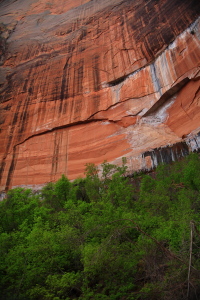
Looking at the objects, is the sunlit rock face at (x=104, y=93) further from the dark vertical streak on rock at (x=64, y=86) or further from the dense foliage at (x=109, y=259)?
the dense foliage at (x=109, y=259)

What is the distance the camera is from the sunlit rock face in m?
15.3

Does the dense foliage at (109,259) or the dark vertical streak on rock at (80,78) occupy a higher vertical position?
the dark vertical streak on rock at (80,78)

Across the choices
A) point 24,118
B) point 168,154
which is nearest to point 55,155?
point 24,118

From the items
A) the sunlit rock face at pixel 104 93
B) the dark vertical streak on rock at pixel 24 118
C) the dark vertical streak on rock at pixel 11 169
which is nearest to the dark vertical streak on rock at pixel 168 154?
the sunlit rock face at pixel 104 93

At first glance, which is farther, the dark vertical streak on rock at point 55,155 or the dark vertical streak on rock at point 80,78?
the dark vertical streak on rock at point 80,78

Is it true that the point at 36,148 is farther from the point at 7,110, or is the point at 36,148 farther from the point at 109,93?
the point at 109,93

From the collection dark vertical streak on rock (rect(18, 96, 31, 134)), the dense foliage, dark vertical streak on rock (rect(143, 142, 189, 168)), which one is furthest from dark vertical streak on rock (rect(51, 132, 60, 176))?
the dense foliage

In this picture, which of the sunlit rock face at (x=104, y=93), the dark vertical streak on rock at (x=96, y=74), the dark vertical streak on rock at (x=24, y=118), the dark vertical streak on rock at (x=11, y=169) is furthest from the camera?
the dark vertical streak on rock at (x=24, y=118)

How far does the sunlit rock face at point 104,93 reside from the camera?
50.3 ft

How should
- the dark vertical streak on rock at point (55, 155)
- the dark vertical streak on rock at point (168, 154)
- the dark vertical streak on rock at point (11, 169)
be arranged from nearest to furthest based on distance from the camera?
the dark vertical streak on rock at point (168, 154) → the dark vertical streak on rock at point (55, 155) → the dark vertical streak on rock at point (11, 169)

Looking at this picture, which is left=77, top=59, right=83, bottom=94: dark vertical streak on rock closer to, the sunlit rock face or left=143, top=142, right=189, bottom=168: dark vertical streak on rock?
the sunlit rock face

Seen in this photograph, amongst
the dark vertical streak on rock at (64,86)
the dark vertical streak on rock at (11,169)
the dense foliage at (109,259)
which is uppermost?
the dark vertical streak on rock at (64,86)

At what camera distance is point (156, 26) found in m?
18.3

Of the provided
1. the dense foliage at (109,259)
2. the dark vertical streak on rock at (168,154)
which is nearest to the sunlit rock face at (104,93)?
the dark vertical streak on rock at (168,154)
